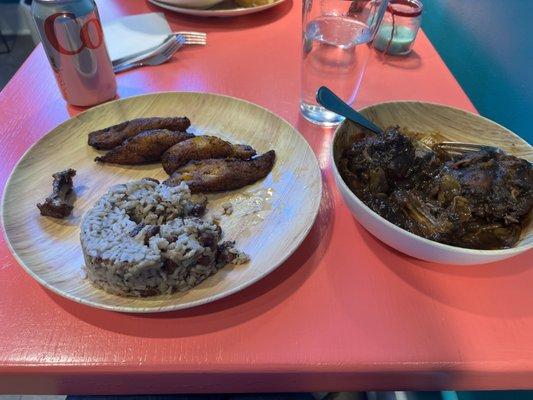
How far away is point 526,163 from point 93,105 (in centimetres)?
112

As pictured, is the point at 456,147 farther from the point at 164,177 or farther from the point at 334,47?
the point at 164,177

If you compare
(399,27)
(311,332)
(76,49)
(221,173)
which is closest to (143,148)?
(221,173)

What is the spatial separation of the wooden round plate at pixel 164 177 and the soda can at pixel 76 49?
3.9 inches

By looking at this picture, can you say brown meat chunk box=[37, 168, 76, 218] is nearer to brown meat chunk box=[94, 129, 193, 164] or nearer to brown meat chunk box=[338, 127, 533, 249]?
brown meat chunk box=[94, 129, 193, 164]

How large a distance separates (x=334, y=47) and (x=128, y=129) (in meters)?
0.63

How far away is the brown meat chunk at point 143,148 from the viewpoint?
1.01 metres

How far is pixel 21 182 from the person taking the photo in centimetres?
92

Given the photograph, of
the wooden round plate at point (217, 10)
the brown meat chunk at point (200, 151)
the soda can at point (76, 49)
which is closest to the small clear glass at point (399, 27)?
the wooden round plate at point (217, 10)

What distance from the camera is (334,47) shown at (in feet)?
3.95

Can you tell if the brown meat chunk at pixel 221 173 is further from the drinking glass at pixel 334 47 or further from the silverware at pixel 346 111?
the drinking glass at pixel 334 47

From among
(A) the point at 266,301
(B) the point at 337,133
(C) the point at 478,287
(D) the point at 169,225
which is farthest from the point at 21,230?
Answer: (C) the point at 478,287

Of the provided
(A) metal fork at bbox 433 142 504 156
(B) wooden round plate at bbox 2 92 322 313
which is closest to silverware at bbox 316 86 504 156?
(A) metal fork at bbox 433 142 504 156

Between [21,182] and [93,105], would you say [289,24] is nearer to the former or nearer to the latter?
[93,105]

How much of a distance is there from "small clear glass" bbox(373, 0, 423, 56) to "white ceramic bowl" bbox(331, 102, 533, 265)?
553 millimetres
